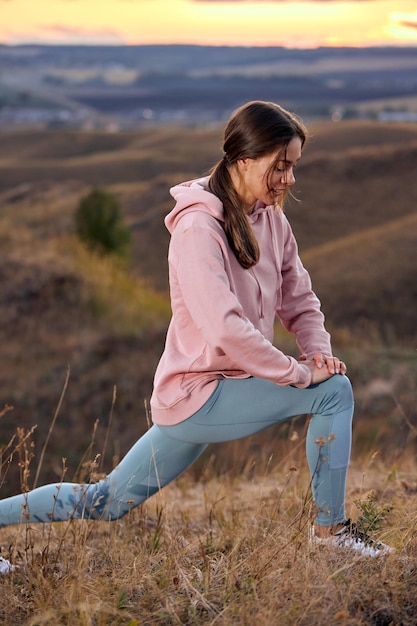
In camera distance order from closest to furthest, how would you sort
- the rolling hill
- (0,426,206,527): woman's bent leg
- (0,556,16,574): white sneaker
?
(0,556,16,574): white sneaker < (0,426,206,527): woman's bent leg < the rolling hill

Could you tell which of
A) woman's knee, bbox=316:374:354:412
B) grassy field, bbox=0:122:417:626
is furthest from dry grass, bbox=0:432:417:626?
woman's knee, bbox=316:374:354:412

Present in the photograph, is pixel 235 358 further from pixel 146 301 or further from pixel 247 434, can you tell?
pixel 146 301

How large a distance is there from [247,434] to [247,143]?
105cm

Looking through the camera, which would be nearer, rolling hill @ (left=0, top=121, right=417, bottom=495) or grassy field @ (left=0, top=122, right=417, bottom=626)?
grassy field @ (left=0, top=122, right=417, bottom=626)

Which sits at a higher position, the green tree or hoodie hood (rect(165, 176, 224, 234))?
hoodie hood (rect(165, 176, 224, 234))

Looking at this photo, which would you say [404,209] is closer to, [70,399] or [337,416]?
[70,399]

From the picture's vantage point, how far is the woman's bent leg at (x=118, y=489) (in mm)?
3248

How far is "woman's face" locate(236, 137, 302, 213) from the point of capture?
3000 mm

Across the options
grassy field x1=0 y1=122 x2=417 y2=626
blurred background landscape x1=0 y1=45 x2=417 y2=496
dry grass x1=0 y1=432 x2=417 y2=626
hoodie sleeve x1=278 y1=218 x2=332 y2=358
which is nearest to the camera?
dry grass x1=0 y1=432 x2=417 y2=626

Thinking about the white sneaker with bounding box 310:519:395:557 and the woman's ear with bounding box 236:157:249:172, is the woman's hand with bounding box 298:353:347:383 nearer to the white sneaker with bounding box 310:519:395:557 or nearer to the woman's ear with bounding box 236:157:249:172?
the white sneaker with bounding box 310:519:395:557

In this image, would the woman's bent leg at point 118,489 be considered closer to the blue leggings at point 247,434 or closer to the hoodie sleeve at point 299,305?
the blue leggings at point 247,434

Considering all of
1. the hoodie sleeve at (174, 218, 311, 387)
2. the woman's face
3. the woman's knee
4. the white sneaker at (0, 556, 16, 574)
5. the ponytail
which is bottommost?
the white sneaker at (0, 556, 16, 574)

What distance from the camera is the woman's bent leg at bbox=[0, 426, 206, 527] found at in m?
3.25

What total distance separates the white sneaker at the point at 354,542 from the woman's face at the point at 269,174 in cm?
124
